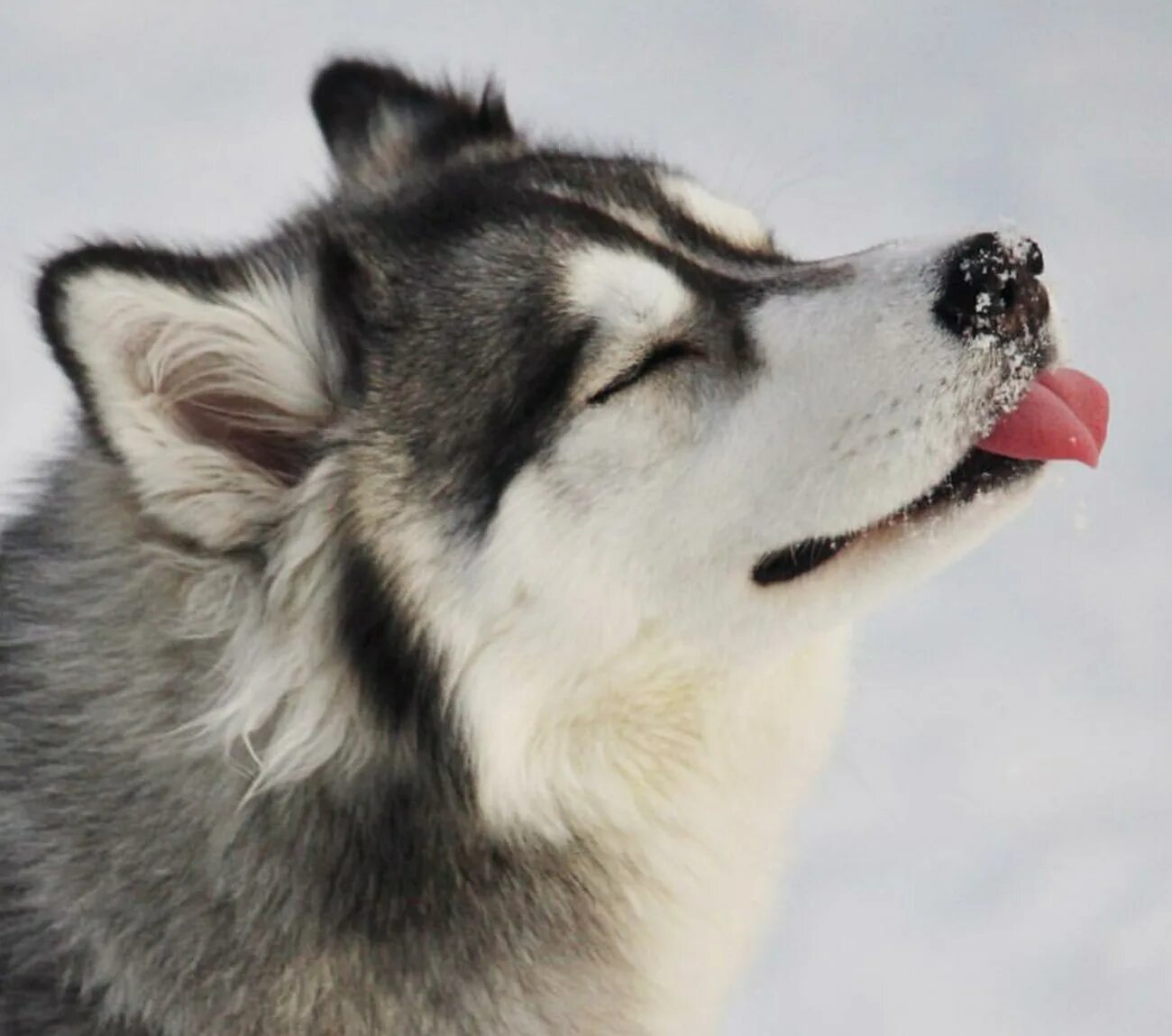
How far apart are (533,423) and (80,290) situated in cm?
67

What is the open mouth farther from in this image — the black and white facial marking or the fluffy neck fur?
the fluffy neck fur

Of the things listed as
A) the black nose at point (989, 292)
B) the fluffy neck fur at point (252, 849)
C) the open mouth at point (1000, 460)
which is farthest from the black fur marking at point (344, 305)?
the black nose at point (989, 292)

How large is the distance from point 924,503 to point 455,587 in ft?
2.39

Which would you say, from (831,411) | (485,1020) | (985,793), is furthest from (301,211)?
(985,793)

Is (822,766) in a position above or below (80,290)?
below

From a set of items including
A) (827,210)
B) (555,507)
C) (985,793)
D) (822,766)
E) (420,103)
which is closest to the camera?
(555,507)

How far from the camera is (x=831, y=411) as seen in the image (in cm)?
221

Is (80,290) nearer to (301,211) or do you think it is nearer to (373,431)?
(373,431)

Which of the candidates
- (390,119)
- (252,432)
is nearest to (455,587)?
(252,432)

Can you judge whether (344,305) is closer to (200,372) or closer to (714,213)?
(200,372)

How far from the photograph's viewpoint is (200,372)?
2.15 meters

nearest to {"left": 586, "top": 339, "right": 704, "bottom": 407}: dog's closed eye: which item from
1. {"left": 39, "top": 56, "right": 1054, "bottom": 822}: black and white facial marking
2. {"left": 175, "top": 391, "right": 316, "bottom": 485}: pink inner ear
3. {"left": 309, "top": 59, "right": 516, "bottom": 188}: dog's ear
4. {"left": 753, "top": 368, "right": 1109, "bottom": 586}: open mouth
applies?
{"left": 39, "top": 56, "right": 1054, "bottom": 822}: black and white facial marking

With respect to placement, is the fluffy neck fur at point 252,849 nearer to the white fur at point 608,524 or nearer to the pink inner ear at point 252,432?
the white fur at point 608,524

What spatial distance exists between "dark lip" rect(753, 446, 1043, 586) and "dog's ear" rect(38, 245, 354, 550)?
2.38 ft
